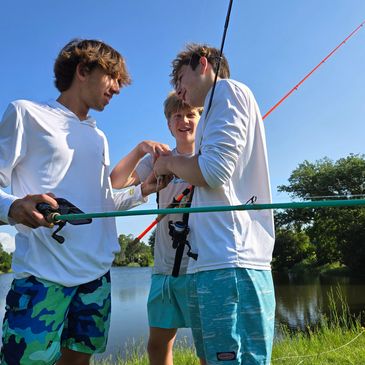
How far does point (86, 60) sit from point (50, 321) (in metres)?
1.43

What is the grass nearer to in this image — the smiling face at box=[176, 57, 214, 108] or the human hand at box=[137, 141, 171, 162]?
the human hand at box=[137, 141, 171, 162]

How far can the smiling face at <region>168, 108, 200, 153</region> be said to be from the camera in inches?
121

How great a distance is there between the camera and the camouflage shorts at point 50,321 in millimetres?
1841

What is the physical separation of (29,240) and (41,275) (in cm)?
20

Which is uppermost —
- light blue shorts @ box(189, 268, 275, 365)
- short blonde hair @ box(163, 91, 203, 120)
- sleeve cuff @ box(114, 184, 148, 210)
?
short blonde hair @ box(163, 91, 203, 120)

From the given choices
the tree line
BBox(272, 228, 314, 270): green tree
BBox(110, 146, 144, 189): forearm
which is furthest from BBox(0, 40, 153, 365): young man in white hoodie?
BBox(272, 228, 314, 270): green tree

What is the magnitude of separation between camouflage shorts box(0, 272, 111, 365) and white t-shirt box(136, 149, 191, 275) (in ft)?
2.36

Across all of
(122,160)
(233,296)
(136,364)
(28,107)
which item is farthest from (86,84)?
(136,364)

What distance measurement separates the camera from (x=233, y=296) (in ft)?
5.56

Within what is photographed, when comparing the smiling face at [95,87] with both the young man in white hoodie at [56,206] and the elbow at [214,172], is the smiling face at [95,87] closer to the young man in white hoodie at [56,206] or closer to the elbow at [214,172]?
the young man in white hoodie at [56,206]

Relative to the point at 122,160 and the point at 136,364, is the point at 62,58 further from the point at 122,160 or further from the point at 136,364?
the point at 136,364

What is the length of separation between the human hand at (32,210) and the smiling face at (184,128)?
154 cm

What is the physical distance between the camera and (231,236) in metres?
1.78

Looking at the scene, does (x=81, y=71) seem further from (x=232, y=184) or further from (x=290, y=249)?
(x=290, y=249)
